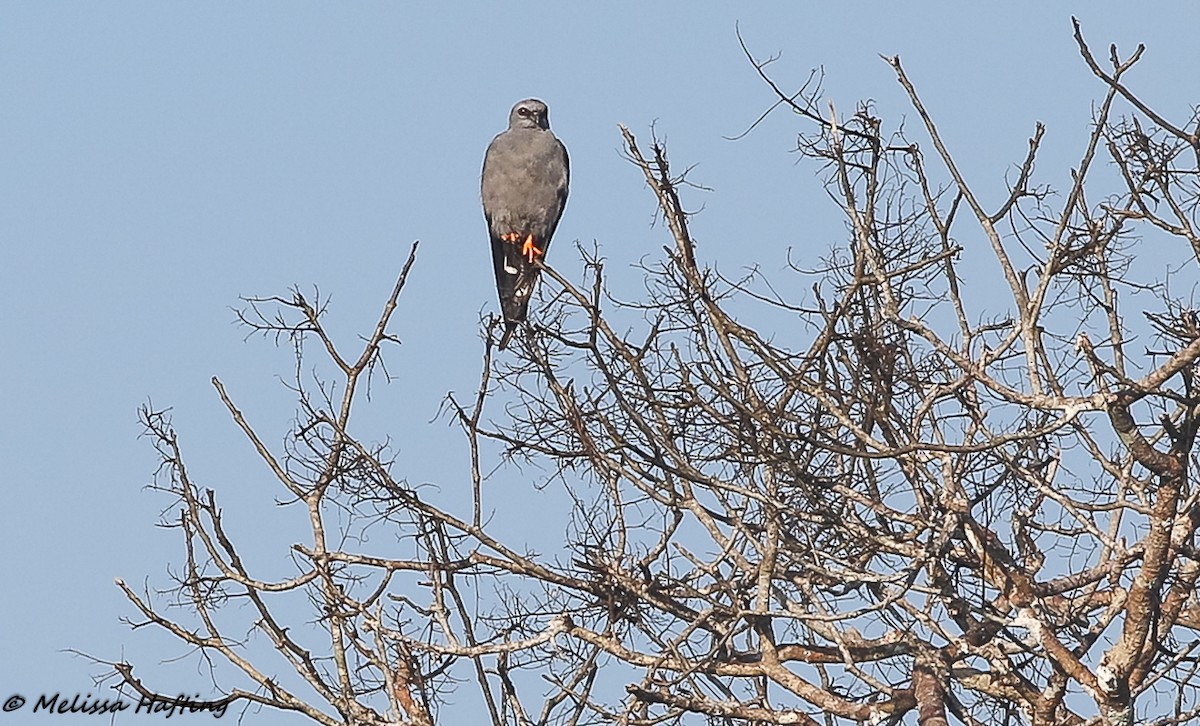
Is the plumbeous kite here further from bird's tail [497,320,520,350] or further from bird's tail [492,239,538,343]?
bird's tail [497,320,520,350]

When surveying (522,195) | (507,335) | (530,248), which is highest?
(522,195)

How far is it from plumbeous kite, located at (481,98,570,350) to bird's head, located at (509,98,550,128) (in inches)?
5.4

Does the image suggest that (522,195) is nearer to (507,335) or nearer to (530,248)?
(530,248)

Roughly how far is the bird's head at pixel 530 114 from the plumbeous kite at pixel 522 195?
0.14 meters

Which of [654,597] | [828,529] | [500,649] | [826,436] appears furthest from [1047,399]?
[500,649]

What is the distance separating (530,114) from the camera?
34.0 ft

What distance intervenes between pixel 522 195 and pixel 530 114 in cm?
75

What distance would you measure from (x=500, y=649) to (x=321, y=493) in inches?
40.5

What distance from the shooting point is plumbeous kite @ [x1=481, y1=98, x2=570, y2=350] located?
9898 mm

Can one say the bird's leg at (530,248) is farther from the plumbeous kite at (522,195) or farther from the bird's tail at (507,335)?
the bird's tail at (507,335)

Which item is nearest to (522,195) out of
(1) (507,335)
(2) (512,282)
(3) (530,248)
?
(3) (530,248)

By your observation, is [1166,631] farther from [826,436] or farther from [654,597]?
[654,597]

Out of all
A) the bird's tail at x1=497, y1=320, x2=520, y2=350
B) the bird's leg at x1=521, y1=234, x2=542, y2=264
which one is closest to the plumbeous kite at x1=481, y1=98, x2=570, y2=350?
the bird's leg at x1=521, y1=234, x2=542, y2=264

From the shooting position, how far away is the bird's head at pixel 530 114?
34.0 feet
